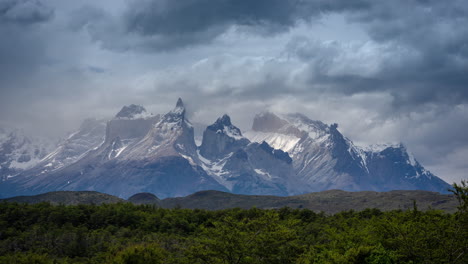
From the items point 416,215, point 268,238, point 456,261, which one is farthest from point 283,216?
point 456,261

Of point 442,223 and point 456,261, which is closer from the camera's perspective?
point 456,261

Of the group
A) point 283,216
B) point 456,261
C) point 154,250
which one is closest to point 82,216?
point 283,216

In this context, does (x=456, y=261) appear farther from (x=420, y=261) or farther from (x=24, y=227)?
(x=24, y=227)

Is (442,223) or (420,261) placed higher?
(442,223)

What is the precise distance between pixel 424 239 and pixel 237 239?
27.2m

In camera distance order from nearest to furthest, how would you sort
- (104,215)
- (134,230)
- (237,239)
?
(237,239), (134,230), (104,215)

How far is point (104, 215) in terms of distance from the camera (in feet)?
486

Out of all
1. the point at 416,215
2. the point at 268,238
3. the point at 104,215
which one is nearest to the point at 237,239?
the point at 268,238

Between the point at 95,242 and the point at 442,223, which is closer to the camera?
the point at 442,223

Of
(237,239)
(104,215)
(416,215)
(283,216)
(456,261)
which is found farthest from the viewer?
(283,216)

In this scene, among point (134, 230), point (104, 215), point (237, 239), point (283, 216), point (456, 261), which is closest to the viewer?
point (456, 261)

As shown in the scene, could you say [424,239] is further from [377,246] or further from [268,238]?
[268,238]

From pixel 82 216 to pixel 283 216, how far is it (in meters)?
61.1

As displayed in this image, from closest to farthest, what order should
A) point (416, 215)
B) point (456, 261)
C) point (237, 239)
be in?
point (456, 261)
point (237, 239)
point (416, 215)
